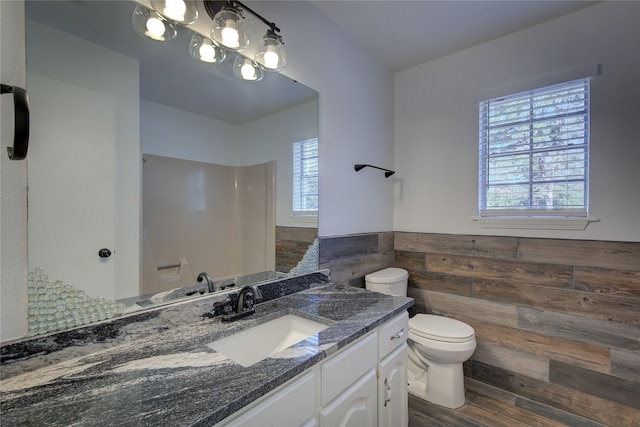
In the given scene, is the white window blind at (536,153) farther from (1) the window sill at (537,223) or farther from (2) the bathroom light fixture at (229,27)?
(2) the bathroom light fixture at (229,27)

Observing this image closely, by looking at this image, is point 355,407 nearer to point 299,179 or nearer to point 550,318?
point 299,179

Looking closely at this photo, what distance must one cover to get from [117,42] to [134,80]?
0.12 m

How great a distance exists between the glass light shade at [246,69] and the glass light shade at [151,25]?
0.29 meters

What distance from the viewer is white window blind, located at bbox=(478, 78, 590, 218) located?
175cm

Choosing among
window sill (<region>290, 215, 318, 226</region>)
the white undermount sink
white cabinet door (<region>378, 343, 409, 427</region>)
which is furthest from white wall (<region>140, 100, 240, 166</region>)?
white cabinet door (<region>378, 343, 409, 427</region>)

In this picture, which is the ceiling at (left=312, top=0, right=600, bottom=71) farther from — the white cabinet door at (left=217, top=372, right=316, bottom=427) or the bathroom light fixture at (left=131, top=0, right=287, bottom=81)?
the white cabinet door at (left=217, top=372, right=316, bottom=427)

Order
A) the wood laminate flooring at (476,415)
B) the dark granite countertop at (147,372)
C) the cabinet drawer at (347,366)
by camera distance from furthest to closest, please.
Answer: the wood laminate flooring at (476,415) → the cabinet drawer at (347,366) → the dark granite countertop at (147,372)

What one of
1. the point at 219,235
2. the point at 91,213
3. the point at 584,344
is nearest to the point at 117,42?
the point at 91,213

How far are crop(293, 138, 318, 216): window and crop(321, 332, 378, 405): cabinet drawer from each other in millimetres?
815

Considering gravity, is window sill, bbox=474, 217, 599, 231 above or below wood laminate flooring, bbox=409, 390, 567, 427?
above

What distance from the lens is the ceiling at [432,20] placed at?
5.51 feet

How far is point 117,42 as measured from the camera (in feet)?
3.23

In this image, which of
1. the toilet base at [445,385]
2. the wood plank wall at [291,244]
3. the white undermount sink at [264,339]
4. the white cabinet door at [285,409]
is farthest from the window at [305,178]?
the toilet base at [445,385]

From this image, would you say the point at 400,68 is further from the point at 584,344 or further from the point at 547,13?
the point at 584,344
